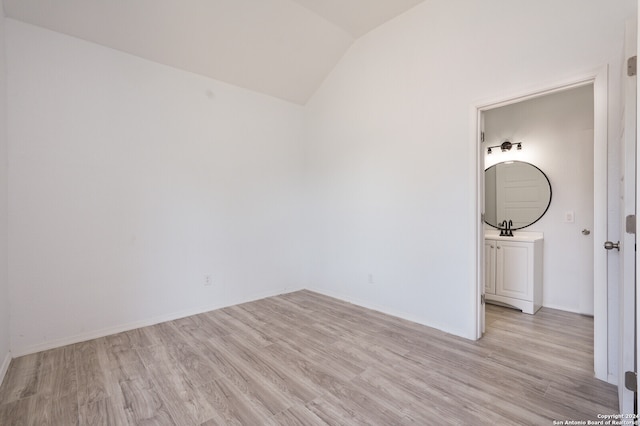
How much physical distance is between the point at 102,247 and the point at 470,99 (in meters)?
3.77

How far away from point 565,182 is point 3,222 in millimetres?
5508

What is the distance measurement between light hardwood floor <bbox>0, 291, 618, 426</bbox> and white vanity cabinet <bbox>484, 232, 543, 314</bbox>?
313mm

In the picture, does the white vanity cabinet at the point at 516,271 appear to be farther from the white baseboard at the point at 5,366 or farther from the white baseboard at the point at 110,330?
the white baseboard at the point at 5,366

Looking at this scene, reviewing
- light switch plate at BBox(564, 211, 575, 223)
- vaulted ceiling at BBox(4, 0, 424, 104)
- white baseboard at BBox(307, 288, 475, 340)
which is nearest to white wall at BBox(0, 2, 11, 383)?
vaulted ceiling at BBox(4, 0, 424, 104)

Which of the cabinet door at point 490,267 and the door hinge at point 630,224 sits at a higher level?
the door hinge at point 630,224

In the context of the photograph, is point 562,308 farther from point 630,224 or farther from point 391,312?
point 630,224

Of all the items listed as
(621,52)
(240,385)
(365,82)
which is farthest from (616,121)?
(240,385)

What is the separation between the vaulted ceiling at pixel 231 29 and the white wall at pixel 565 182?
6.99 feet

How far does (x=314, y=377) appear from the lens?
208 centimetres

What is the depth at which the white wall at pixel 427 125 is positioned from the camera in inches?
86.1

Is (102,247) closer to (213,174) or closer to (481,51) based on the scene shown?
(213,174)

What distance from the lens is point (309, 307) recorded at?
3607 millimetres

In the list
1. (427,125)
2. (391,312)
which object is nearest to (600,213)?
(427,125)

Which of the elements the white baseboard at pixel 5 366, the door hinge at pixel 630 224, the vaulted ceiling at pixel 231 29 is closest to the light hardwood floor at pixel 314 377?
the white baseboard at pixel 5 366
